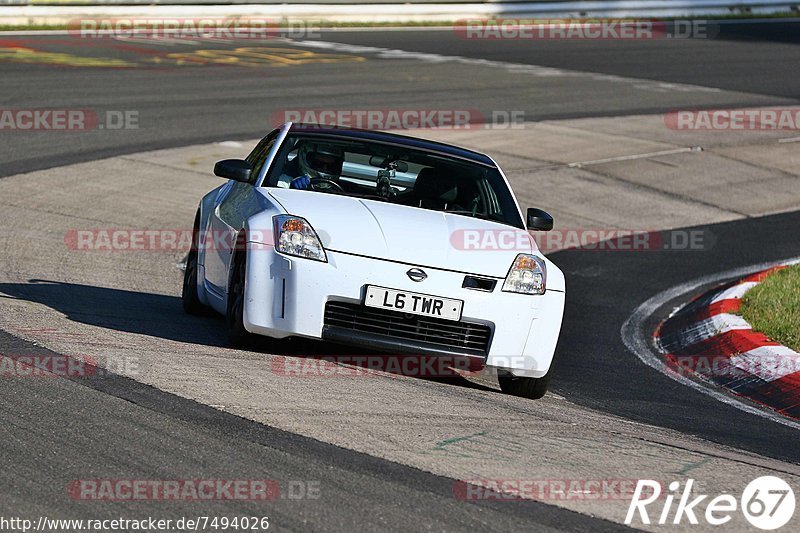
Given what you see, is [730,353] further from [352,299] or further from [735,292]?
[352,299]

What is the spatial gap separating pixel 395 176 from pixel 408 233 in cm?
109

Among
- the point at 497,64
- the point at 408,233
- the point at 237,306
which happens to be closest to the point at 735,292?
the point at 408,233

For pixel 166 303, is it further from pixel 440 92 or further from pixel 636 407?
pixel 440 92

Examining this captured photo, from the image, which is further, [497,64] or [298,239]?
[497,64]

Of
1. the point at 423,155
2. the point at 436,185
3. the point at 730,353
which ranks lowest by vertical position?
the point at 730,353

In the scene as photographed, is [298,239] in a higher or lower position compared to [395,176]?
lower

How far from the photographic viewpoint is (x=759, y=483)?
214 inches

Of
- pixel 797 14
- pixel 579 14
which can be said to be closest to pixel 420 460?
pixel 579 14

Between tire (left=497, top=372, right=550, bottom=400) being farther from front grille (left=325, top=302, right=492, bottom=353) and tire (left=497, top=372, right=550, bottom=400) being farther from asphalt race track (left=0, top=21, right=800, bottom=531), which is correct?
front grille (left=325, top=302, right=492, bottom=353)

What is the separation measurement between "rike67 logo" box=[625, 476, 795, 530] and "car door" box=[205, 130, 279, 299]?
323 centimetres

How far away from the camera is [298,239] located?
704 centimetres

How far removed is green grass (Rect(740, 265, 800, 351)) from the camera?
8.65 metres

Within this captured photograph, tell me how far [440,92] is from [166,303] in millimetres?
13057

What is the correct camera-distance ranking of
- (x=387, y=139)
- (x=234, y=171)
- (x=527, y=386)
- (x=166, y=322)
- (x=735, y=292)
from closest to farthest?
(x=527, y=386)
(x=234, y=171)
(x=166, y=322)
(x=387, y=139)
(x=735, y=292)
